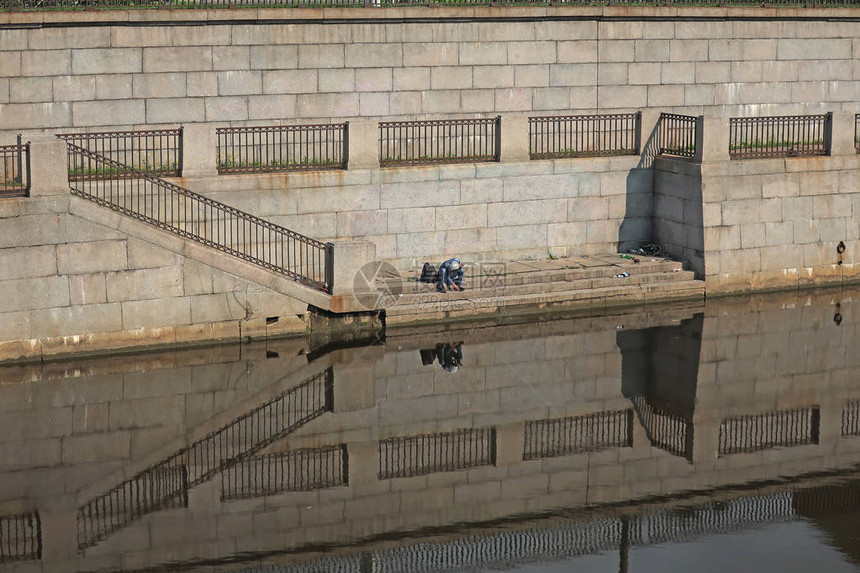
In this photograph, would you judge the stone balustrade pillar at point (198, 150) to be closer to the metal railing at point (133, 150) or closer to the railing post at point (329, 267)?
the metal railing at point (133, 150)

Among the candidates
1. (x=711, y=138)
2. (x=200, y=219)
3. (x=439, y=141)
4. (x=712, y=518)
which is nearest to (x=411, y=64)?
(x=439, y=141)

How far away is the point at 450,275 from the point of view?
26.7 m

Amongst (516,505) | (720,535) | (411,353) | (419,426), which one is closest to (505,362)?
(411,353)

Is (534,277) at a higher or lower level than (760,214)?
lower

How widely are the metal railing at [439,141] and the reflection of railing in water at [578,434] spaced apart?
7200 millimetres

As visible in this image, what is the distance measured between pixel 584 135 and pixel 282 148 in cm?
653

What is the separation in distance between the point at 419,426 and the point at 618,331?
238 inches

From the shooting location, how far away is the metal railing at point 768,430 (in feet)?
69.0

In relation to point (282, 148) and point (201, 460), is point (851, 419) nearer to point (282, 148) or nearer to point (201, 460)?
point (201, 460)

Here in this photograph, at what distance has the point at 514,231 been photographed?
28.4 metres

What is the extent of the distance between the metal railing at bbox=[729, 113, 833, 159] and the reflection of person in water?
25.3 ft

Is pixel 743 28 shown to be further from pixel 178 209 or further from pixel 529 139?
pixel 178 209

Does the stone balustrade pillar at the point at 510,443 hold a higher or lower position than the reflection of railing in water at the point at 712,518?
higher

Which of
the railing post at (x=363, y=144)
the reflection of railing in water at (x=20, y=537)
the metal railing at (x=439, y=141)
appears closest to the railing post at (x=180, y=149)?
the railing post at (x=363, y=144)
